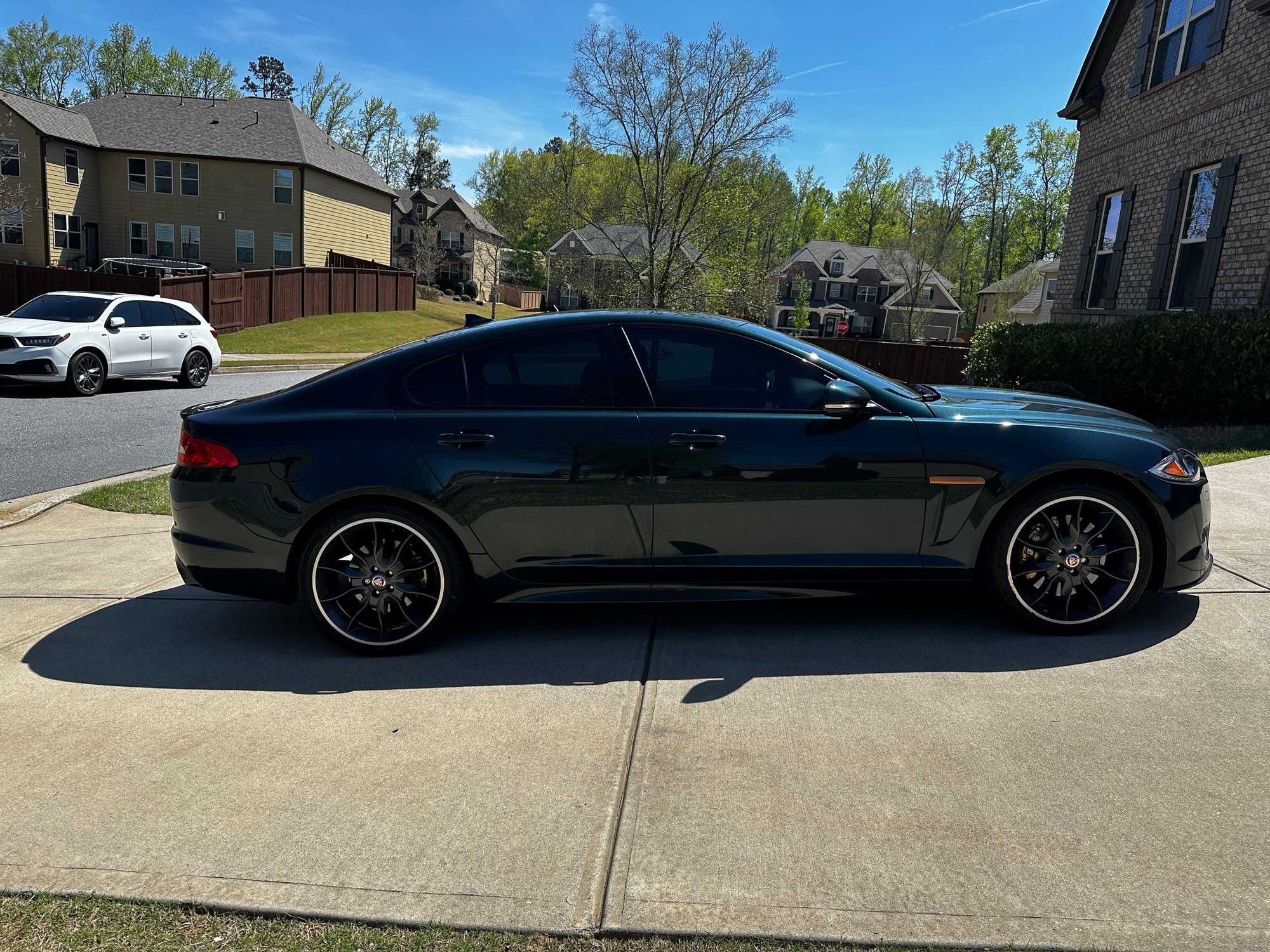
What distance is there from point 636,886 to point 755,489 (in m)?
2.03

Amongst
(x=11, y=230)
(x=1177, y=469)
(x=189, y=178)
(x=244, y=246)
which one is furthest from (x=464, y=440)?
(x=11, y=230)

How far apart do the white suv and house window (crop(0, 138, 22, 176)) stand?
30.3m

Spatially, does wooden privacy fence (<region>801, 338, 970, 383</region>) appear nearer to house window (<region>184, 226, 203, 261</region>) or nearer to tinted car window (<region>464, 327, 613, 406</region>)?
tinted car window (<region>464, 327, 613, 406</region>)

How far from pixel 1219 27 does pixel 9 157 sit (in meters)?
43.9

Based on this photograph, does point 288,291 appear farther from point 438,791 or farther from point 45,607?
point 438,791

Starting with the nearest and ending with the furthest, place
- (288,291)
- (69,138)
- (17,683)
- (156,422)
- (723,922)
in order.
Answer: (723,922) → (17,683) → (156,422) → (288,291) → (69,138)

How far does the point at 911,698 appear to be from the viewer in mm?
3691

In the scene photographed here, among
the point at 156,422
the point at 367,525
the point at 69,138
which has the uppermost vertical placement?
the point at 69,138

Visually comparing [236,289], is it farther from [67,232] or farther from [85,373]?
[67,232]

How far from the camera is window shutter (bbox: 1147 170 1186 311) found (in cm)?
1477

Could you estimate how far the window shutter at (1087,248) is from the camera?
17656 millimetres

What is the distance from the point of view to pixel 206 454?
4.31 meters

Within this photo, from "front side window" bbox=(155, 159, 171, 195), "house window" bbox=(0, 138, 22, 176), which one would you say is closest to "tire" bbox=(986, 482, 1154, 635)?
"front side window" bbox=(155, 159, 171, 195)

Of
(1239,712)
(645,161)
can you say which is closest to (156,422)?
(1239,712)
